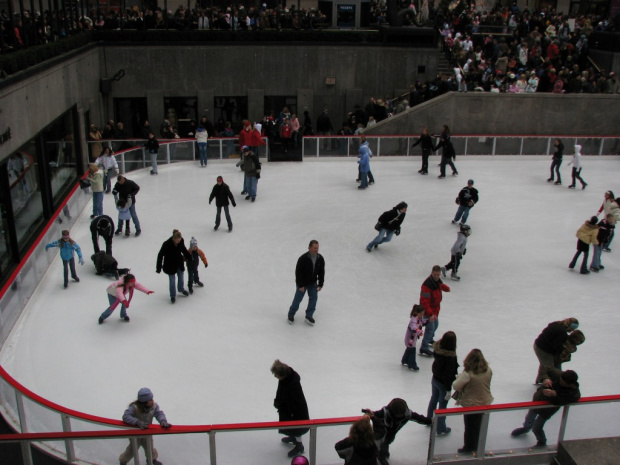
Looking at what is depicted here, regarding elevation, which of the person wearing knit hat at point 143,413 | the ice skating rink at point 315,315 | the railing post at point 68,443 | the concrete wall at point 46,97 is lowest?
the ice skating rink at point 315,315

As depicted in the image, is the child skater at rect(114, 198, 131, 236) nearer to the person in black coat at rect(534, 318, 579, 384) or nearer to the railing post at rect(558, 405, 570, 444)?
the person in black coat at rect(534, 318, 579, 384)

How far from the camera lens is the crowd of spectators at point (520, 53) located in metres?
21.4

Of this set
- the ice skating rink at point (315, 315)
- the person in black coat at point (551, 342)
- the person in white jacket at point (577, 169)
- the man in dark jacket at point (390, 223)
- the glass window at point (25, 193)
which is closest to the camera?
the person in black coat at point (551, 342)

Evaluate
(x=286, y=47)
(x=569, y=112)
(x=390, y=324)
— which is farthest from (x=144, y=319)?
(x=569, y=112)

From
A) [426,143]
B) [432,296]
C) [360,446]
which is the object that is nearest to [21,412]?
[360,446]

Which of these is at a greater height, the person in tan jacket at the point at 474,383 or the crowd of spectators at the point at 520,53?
the crowd of spectators at the point at 520,53

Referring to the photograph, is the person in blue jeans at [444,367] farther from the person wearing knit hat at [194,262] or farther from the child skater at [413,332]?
the person wearing knit hat at [194,262]

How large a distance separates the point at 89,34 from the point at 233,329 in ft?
47.9

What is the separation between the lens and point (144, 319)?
9.45 m

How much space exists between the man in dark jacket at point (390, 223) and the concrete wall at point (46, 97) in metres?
6.54

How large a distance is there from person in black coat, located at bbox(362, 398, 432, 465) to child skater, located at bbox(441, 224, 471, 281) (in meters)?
4.96

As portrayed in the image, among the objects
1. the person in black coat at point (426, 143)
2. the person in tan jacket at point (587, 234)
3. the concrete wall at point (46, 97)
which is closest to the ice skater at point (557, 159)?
the person in black coat at point (426, 143)

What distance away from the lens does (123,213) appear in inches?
484

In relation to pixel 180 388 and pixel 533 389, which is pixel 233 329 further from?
pixel 533 389
